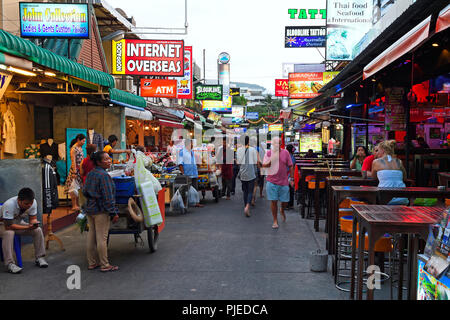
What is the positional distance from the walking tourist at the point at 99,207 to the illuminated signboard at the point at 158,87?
14.5 meters

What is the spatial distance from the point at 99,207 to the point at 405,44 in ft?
16.0

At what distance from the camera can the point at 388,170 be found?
679cm

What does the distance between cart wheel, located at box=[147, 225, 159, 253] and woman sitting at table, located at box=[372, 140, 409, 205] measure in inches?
153

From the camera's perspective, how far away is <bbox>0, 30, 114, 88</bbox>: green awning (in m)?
7.00

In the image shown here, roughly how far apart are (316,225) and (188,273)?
4048mm

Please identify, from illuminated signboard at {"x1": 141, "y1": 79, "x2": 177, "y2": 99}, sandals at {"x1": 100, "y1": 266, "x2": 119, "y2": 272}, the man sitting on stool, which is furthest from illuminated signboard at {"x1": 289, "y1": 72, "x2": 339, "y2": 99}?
the man sitting on stool

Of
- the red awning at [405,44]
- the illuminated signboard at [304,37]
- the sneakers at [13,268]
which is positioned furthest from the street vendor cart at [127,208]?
the illuminated signboard at [304,37]

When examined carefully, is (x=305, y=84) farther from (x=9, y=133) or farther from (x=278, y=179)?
(x=9, y=133)

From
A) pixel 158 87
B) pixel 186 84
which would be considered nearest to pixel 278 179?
pixel 158 87

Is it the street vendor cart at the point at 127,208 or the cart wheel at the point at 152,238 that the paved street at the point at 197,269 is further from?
the street vendor cart at the point at 127,208

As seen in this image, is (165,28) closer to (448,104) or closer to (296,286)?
(448,104)

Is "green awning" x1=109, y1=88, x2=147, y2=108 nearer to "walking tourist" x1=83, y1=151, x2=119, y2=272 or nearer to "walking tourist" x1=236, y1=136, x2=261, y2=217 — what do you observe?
"walking tourist" x1=236, y1=136, x2=261, y2=217
